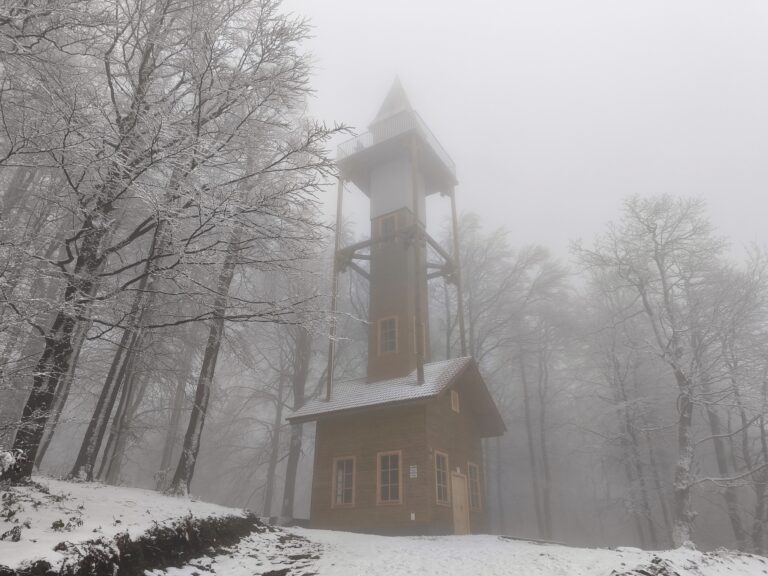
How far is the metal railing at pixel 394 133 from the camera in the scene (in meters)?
20.0

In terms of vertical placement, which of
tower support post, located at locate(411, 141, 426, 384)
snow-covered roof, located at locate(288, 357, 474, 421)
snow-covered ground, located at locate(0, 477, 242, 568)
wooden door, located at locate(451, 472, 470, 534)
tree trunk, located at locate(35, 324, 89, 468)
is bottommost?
snow-covered ground, located at locate(0, 477, 242, 568)

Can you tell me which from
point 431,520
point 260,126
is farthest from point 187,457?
point 260,126

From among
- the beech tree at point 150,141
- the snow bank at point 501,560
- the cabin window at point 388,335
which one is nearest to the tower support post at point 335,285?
the cabin window at point 388,335

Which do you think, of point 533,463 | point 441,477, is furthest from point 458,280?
point 533,463

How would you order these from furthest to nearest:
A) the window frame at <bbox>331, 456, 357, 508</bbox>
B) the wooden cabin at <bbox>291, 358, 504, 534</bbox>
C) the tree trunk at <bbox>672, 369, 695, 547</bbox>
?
1. the window frame at <bbox>331, 456, 357, 508</bbox>
2. the tree trunk at <bbox>672, 369, 695, 547</bbox>
3. the wooden cabin at <bbox>291, 358, 504, 534</bbox>

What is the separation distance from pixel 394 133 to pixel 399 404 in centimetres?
1147

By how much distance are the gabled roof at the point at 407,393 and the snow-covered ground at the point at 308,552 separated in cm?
396

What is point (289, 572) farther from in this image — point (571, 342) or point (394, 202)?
point (571, 342)

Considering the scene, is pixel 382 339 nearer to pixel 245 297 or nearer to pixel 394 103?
pixel 245 297

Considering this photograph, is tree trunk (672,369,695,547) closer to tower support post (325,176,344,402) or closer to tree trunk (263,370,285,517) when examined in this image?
tower support post (325,176,344,402)

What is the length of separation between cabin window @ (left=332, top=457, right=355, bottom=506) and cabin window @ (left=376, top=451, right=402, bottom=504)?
109 cm

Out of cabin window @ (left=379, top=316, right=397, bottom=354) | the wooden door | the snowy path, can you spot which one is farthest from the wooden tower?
the snowy path

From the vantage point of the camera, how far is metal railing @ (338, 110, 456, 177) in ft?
65.5

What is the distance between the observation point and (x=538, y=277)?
25.7 m
